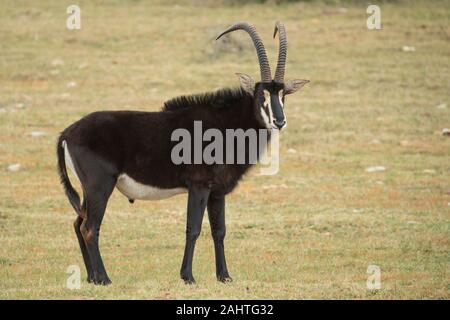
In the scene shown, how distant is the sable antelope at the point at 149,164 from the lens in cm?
1255

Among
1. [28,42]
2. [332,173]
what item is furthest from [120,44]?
[332,173]

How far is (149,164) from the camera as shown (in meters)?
12.7

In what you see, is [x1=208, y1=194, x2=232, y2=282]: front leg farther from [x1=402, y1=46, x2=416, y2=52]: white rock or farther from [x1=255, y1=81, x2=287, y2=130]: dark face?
[x1=402, y1=46, x2=416, y2=52]: white rock

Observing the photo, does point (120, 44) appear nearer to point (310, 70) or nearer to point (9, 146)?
point (310, 70)

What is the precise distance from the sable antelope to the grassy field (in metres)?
0.85

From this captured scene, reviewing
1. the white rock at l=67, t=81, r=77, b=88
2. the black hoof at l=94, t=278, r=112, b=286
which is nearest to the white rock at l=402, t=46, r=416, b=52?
the white rock at l=67, t=81, r=77, b=88

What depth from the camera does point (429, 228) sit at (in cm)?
1745

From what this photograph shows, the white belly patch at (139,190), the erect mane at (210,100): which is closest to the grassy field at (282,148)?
the white belly patch at (139,190)

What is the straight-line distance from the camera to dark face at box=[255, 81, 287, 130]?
41.0ft

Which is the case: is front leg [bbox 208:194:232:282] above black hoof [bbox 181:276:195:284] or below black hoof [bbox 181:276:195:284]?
above

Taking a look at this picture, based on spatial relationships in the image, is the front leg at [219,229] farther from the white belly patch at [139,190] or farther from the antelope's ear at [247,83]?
the antelope's ear at [247,83]

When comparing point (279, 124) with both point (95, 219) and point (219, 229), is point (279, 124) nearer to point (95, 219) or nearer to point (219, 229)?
point (219, 229)
